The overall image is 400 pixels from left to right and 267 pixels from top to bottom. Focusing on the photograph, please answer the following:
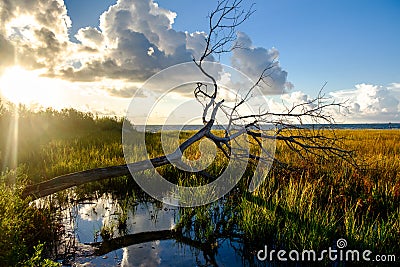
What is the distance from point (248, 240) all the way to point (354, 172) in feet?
13.8

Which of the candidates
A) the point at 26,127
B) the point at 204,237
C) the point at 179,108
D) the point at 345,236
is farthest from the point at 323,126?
the point at 26,127

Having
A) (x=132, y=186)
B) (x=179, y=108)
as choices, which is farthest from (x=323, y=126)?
(x=132, y=186)

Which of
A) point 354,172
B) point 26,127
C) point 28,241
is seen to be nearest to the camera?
point 28,241

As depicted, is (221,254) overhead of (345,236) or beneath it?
beneath

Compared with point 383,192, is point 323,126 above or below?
above

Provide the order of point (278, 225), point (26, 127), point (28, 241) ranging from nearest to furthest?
1. point (28, 241)
2. point (278, 225)
3. point (26, 127)

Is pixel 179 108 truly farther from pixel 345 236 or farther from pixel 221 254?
pixel 345 236

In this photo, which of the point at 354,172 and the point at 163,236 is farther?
the point at 354,172

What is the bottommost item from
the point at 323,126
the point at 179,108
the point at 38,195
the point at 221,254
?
the point at 221,254

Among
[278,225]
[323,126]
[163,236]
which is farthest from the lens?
[323,126]

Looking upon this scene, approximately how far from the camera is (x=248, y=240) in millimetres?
4469

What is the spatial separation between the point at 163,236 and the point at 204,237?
0.69m

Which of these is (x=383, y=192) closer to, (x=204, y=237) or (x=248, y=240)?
(x=248, y=240)

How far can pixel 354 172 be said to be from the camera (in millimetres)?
7238
